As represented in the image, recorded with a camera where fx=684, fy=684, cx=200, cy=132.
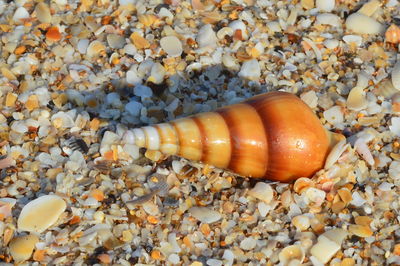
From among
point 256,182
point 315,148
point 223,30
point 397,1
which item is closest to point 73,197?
point 256,182

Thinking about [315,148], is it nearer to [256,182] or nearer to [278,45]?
[256,182]

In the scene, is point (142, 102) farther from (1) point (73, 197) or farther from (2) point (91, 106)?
(1) point (73, 197)

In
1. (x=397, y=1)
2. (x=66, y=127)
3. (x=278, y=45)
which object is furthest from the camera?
(x=397, y=1)

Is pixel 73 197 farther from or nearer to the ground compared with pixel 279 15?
nearer to the ground

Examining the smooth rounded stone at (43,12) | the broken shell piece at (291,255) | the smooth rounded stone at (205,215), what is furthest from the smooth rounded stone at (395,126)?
the smooth rounded stone at (43,12)

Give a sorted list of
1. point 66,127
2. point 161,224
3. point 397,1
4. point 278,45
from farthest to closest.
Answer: point 397,1 → point 278,45 → point 66,127 → point 161,224

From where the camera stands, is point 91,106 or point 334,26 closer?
point 91,106

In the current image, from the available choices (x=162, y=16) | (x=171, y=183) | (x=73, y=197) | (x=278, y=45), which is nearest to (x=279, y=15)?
(x=278, y=45)

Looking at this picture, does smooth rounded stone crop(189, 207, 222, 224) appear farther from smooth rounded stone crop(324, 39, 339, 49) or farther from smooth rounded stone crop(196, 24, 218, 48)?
smooth rounded stone crop(324, 39, 339, 49)

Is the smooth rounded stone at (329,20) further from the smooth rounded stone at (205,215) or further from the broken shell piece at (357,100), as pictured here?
the smooth rounded stone at (205,215)
